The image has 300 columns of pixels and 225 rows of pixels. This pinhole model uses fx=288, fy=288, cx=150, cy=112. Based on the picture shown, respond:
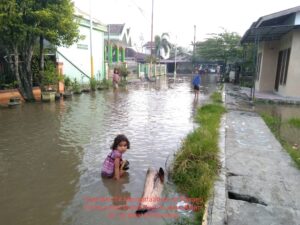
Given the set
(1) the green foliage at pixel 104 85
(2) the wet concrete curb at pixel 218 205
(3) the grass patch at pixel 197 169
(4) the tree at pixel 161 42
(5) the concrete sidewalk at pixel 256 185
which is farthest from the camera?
(4) the tree at pixel 161 42

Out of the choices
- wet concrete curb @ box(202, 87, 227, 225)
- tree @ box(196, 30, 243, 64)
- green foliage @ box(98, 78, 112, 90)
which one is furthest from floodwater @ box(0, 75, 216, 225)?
tree @ box(196, 30, 243, 64)

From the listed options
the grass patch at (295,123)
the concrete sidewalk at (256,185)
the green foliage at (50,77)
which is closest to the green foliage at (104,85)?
the green foliage at (50,77)

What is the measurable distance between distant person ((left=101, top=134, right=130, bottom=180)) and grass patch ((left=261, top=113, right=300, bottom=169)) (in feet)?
11.1

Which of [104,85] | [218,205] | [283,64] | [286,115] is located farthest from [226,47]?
[218,205]

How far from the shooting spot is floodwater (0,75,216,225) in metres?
4.06

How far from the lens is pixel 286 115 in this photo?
11430 millimetres

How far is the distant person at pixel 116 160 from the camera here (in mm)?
4969

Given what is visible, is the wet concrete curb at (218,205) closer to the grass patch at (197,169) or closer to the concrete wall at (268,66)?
the grass patch at (197,169)

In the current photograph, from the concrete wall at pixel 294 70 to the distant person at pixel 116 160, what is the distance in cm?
1288

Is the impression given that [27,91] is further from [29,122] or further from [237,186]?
[237,186]

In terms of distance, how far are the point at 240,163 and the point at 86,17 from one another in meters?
19.4

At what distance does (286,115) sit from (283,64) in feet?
22.8

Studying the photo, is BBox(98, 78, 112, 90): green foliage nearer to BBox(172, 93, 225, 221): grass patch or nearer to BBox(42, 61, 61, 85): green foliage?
BBox(42, 61, 61, 85): green foliage

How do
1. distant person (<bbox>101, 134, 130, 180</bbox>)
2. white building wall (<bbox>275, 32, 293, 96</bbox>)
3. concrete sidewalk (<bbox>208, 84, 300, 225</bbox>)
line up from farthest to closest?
1. white building wall (<bbox>275, 32, 293, 96</bbox>)
2. distant person (<bbox>101, 134, 130, 180</bbox>)
3. concrete sidewalk (<bbox>208, 84, 300, 225</bbox>)
